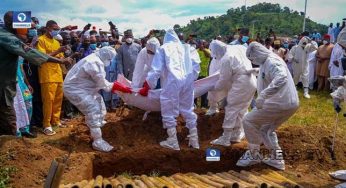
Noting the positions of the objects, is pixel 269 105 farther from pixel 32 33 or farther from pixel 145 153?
pixel 32 33

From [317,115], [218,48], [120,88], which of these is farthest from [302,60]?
[120,88]

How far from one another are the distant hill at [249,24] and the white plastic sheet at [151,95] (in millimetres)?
26596

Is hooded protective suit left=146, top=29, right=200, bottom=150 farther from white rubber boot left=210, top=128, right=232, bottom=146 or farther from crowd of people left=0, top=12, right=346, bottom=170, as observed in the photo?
white rubber boot left=210, top=128, right=232, bottom=146

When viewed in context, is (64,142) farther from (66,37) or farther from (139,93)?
(66,37)

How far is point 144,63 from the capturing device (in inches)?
355

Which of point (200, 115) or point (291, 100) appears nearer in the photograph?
point (291, 100)

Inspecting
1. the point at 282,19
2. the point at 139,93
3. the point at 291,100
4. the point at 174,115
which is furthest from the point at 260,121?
the point at 282,19

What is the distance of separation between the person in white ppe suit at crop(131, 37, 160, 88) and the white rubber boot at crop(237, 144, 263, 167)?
2711 millimetres

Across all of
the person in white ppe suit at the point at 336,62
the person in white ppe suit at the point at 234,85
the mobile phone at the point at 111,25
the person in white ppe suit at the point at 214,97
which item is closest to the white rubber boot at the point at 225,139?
the person in white ppe suit at the point at 234,85

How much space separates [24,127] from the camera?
8.07 m

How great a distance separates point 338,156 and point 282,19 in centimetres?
3890

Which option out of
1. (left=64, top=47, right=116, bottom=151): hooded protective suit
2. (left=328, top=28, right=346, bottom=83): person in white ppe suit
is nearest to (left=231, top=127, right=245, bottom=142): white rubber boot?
(left=64, top=47, right=116, bottom=151): hooded protective suit

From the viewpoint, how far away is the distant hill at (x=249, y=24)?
3719cm

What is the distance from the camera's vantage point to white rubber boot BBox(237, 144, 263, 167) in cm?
705
